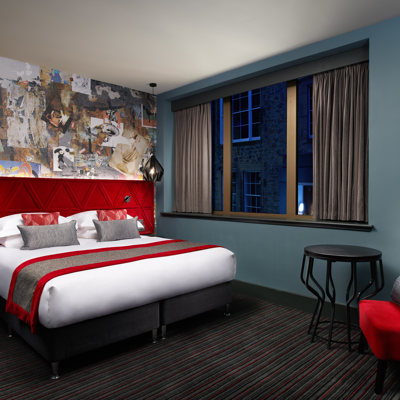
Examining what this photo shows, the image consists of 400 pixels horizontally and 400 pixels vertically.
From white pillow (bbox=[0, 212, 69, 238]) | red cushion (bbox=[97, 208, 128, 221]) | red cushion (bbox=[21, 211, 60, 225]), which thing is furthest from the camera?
red cushion (bbox=[97, 208, 128, 221])

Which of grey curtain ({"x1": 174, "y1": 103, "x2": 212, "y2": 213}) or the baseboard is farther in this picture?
grey curtain ({"x1": 174, "y1": 103, "x2": 212, "y2": 213})

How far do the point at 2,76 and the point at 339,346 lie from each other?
4431 mm

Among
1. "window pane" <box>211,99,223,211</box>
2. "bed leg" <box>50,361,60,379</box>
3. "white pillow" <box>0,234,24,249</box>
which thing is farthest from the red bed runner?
"window pane" <box>211,99,223,211</box>

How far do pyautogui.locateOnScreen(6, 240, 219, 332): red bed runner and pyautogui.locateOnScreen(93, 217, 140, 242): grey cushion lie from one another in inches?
24.6

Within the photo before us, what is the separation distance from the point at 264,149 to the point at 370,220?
193 cm

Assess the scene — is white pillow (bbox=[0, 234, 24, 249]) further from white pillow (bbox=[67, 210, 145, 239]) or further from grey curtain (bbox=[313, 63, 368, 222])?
grey curtain (bbox=[313, 63, 368, 222])

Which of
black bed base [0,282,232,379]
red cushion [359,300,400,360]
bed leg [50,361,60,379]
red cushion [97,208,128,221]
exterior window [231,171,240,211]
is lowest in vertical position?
bed leg [50,361,60,379]

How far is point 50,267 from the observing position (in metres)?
2.47

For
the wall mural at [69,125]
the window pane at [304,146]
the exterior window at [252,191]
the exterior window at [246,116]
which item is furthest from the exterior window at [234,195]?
the wall mural at [69,125]

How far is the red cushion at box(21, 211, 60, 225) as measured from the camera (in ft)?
11.6

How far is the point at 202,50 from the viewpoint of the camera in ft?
12.2

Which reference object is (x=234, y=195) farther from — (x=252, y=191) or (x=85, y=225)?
(x=85, y=225)

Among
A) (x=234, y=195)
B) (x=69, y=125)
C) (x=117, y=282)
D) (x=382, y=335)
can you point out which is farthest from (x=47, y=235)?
(x=382, y=335)

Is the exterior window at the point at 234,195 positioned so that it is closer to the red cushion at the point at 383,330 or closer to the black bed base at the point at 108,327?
the black bed base at the point at 108,327
